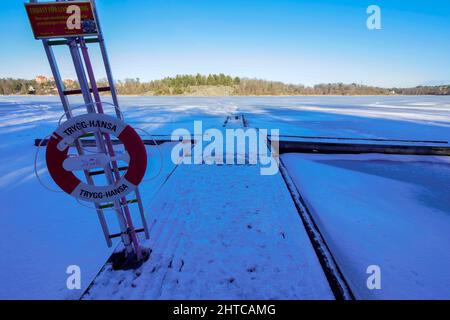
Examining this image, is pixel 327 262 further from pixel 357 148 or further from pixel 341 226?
pixel 357 148

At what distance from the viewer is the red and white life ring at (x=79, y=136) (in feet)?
5.80

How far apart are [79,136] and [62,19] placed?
0.84 metres

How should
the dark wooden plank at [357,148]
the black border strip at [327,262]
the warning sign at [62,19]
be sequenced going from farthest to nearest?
1. the dark wooden plank at [357,148]
2. the black border strip at [327,262]
3. the warning sign at [62,19]

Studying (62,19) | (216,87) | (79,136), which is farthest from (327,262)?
(216,87)

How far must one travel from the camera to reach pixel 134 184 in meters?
2.04

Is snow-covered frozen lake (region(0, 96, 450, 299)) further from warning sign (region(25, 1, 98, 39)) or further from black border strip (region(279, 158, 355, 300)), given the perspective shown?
warning sign (region(25, 1, 98, 39))

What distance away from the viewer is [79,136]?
1.81 m

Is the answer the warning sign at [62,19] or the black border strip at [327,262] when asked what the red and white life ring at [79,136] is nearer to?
the warning sign at [62,19]

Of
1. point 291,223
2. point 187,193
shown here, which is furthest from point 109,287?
point 291,223

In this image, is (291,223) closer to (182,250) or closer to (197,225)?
(197,225)

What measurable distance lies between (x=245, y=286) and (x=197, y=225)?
3.70ft

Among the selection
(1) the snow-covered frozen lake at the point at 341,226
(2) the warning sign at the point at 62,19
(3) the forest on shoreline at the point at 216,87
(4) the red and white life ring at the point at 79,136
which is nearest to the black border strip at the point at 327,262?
(1) the snow-covered frozen lake at the point at 341,226

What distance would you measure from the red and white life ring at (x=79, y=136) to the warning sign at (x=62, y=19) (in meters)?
0.60
